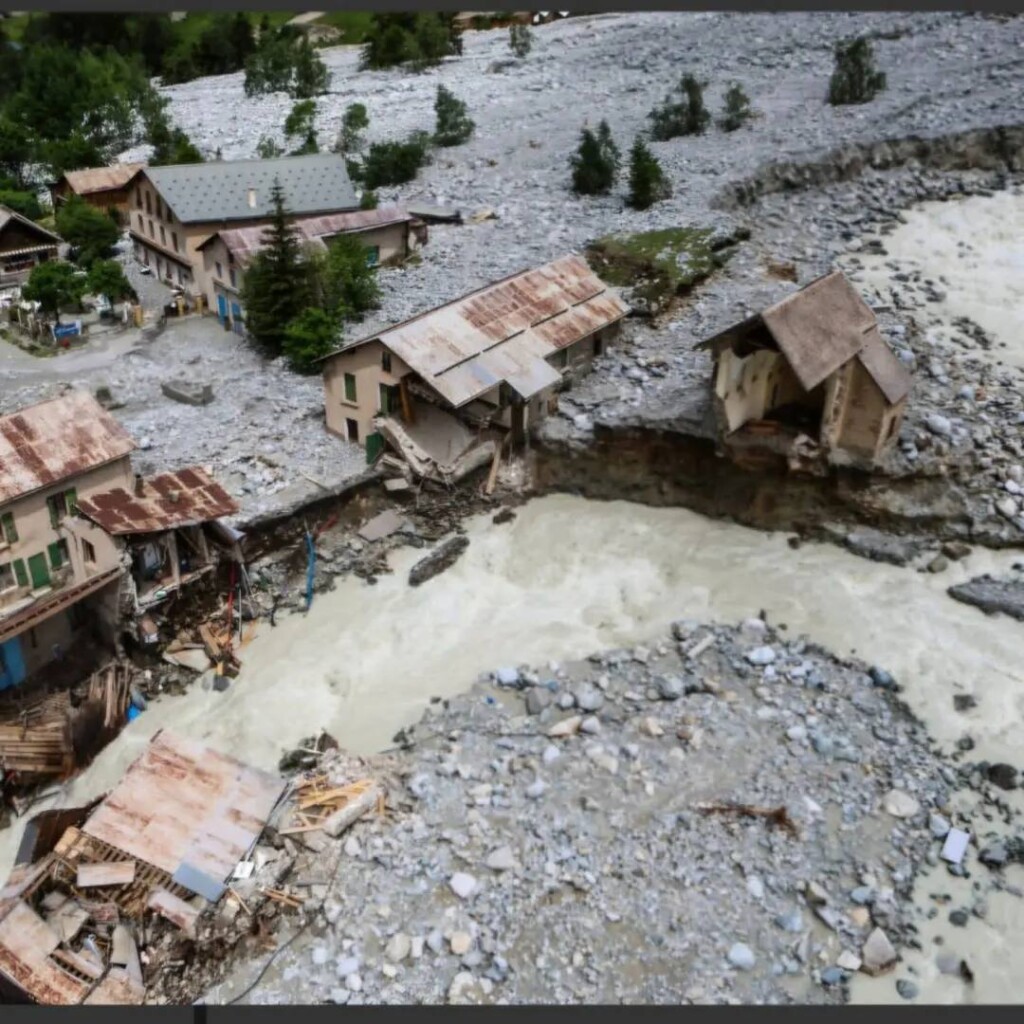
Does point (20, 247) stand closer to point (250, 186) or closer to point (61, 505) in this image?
point (250, 186)

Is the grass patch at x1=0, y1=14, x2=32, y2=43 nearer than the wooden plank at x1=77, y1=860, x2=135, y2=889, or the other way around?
the wooden plank at x1=77, y1=860, x2=135, y2=889

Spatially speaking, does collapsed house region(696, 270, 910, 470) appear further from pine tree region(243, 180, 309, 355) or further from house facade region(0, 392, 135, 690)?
house facade region(0, 392, 135, 690)

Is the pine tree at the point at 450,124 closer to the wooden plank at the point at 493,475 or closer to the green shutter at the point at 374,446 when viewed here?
the green shutter at the point at 374,446

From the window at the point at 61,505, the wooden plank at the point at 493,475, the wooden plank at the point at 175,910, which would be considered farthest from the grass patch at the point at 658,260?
the wooden plank at the point at 175,910

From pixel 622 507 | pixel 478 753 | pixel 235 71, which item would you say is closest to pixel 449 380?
pixel 622 507

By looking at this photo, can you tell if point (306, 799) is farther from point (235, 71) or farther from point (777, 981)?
point (235, 71)

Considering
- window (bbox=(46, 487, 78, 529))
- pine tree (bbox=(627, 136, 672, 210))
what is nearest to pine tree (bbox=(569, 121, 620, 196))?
pine tree (bbox=(627, 136, 672, 210))

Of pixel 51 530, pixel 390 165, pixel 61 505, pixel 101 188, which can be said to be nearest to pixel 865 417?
pixel 61 505
